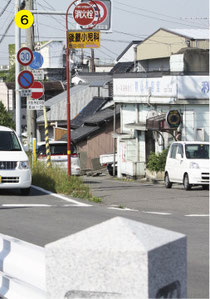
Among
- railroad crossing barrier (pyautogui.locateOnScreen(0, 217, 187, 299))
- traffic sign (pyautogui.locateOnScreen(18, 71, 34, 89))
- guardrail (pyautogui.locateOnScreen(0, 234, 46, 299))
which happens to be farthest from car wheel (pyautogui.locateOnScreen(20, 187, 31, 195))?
railroad crossing barrier (pyautogui.locateOnScreen(0, 217, 187, 299))

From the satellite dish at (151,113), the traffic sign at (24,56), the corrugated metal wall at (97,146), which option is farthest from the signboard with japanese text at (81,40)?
the corrugated metal wall at (97,146)

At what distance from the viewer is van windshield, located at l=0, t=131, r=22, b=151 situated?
18188 mm

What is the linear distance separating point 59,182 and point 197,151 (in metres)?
7.09

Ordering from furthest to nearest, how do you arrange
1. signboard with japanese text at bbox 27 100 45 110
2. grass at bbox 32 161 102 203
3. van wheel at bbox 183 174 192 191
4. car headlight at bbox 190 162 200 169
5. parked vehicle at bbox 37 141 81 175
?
parked vehicle at bbox 37 141 81 175 → van wheel at bbox 183 174 192 191 → car headlight at bbox 190 162 200 169 → signboard with japanese text at bbox 27 100 45 110 → grass at bbox 32 161 102 203

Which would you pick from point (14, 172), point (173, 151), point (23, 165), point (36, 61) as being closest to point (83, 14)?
point (36, 61)

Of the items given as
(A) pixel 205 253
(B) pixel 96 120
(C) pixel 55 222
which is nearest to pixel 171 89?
(B) pixel 96 120

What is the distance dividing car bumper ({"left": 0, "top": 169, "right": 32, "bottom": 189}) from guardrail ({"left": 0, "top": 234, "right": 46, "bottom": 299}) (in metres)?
11.6

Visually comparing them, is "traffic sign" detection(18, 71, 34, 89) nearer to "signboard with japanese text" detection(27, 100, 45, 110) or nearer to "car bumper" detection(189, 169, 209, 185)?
"signboard with japanese text" detection(27, 100, 45, 110)

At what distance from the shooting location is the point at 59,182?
19.1m

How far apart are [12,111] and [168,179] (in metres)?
54.9

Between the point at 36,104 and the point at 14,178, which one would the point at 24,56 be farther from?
the point at 14,178

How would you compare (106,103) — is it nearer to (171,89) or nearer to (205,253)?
(171,89)

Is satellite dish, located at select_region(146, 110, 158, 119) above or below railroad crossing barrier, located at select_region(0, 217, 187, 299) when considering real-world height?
above

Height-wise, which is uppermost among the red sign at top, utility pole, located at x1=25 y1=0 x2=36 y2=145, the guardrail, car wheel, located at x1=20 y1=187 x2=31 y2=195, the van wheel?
A: the red sign at top
